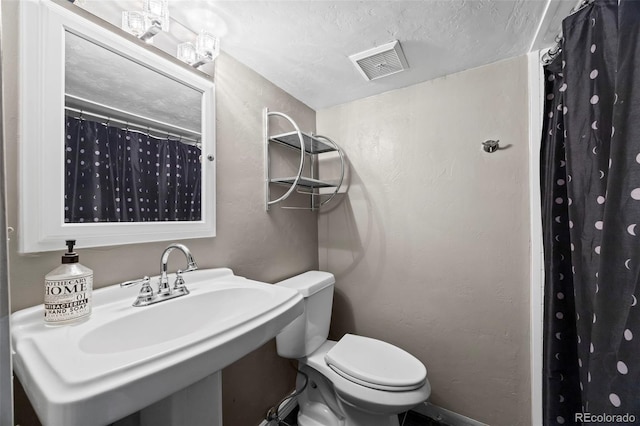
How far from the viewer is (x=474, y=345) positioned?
4.46 feet

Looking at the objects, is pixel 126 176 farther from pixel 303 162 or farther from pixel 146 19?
pixel 303 162

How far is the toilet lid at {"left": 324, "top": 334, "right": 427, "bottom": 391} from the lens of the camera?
1.06 metres

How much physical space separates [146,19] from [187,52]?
164 mm

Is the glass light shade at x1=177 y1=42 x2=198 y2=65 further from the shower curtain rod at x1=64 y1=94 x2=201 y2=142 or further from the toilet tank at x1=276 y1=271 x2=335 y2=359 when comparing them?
the toilet tank at x1=276 y1=271 x2=335 y2=359

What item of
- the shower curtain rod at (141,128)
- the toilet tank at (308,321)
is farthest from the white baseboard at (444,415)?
the shower curtain rod at (141,128)

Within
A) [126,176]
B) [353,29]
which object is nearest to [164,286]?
[126,176]

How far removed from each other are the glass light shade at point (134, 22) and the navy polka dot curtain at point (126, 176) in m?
0.33

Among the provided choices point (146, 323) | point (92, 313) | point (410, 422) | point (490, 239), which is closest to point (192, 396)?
point (146, 323)

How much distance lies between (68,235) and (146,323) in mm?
335

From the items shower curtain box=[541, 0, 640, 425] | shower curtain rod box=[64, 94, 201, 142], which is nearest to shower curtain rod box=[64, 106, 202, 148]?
shower curtain rod box=[64, 94, 201, 142]

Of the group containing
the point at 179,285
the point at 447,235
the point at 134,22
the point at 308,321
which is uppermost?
the point at 134,22

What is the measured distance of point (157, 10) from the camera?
0.84m

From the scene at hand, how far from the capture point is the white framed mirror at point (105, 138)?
0.68 meters

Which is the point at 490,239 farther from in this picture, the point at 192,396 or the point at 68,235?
the point at 68,235
